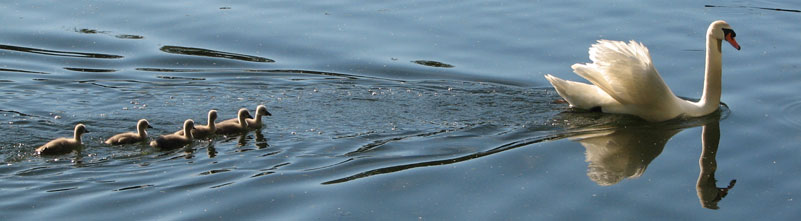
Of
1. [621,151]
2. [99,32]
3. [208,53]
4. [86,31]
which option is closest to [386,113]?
[621,151]

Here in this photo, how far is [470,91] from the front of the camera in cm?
1406

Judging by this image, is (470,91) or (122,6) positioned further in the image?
(122,6)

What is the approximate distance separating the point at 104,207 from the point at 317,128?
2937 mm

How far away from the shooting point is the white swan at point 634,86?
13.1 m

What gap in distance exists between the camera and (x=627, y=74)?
13.2 meters

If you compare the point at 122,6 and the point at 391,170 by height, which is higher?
the point at 122,6

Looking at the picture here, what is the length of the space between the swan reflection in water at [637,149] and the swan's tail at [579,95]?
17 centimetres

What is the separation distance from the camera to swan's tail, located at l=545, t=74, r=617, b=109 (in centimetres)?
1350

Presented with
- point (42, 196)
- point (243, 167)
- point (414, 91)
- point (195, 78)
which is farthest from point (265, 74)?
point (42, 196)

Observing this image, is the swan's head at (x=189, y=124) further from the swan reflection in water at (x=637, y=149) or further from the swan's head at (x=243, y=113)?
the swan reflection in water at (x=637, y=149)

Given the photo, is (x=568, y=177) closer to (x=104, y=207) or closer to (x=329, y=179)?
(x=329, y=179)

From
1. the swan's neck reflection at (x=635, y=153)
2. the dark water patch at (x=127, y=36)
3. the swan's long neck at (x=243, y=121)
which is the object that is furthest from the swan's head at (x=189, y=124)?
the dark water patch at (x=127, y=36)

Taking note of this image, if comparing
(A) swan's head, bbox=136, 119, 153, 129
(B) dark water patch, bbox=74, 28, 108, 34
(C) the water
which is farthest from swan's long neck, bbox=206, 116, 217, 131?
(B) dark water patch, bbox=74, 28, 108, 34

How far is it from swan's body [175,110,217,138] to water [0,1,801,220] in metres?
0.12
